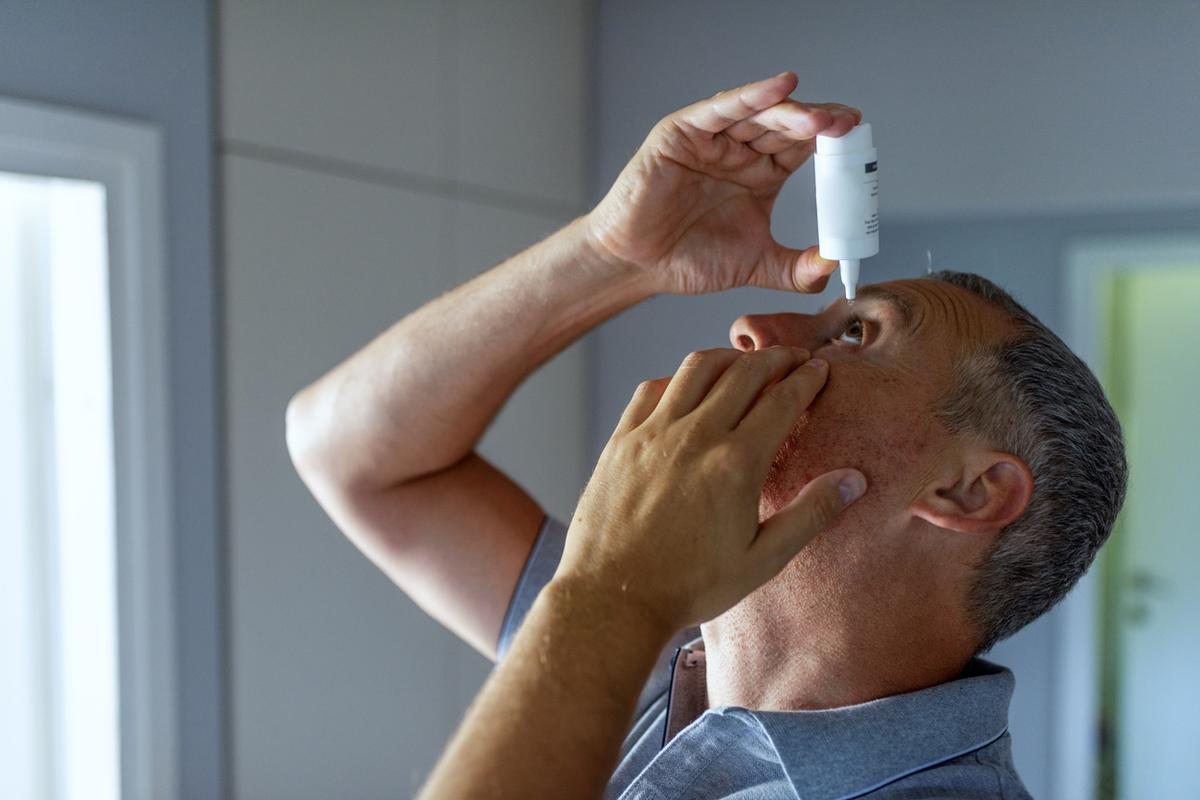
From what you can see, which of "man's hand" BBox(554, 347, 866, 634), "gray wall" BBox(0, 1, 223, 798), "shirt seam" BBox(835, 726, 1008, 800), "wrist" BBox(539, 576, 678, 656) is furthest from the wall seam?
"shirt seam" BBox(835, 726, 1008, 800)

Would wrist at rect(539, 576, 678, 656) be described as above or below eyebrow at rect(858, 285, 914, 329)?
below

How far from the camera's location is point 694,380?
1059 millimetres

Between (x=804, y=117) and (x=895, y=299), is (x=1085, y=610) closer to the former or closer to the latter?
(x=895, y=299)

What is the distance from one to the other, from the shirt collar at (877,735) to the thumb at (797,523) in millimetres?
219

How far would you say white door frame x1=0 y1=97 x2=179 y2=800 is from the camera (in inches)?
77.0

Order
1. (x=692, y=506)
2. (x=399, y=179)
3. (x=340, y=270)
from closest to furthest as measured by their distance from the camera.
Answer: (x=692, y=506)
(x=340, y=270)
(x=399, y=179)

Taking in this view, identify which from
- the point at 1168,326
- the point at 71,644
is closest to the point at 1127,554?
the point at 1168,326

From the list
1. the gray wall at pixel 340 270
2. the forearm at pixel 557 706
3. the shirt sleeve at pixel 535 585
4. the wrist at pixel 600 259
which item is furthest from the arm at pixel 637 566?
the gray wall at pixel 340 270

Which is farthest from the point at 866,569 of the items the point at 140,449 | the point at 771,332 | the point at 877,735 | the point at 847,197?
the point at 140,449

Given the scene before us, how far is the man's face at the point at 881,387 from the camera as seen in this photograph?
1.25 metres

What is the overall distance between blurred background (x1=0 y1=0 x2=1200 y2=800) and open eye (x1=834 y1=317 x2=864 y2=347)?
4.16ft

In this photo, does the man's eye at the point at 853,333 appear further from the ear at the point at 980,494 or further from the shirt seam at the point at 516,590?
the shirt seam at the point at 516,590

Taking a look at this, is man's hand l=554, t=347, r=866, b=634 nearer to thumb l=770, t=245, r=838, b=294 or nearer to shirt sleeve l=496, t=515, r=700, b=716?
thumb l=770, t=245, r=838, b=294

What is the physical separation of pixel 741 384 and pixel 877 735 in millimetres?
390
